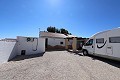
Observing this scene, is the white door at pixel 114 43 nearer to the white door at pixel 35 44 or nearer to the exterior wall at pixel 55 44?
the white door at pixel 35 44

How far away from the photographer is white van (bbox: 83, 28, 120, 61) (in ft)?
25.0

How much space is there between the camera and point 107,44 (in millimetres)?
8484

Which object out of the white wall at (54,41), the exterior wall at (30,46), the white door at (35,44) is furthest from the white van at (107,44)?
the white wall at (54,41)

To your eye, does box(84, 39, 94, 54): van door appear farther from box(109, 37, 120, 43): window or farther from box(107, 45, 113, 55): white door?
box(109, 37, 120, 43): window

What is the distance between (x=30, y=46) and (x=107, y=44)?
31.9 feet

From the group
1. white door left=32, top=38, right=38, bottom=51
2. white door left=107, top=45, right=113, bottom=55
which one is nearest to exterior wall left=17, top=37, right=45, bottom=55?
white door left=32, top=38, right=38, bottom=51

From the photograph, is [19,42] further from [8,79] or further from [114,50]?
[114,50]

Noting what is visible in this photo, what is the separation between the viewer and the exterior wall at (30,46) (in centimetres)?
1175

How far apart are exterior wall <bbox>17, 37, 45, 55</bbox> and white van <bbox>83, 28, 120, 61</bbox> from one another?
766 centimetres

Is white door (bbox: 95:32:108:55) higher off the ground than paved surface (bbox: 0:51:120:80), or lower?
higher

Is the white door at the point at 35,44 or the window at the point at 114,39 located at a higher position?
the window at the point at 114,39

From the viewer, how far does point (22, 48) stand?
11.9 metres

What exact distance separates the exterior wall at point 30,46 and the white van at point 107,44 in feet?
25.1

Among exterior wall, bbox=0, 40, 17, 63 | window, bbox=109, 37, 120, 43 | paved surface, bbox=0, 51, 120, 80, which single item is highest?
window, bbox=109, 37, 120, 43
